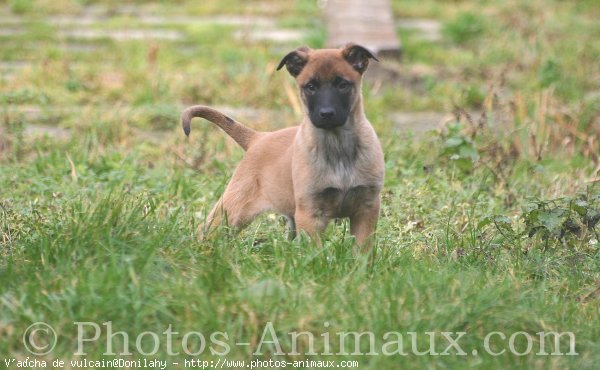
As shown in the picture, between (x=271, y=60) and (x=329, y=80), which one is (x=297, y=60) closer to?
(x=329, y=80)

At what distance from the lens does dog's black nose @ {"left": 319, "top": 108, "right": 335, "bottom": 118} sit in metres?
4.58

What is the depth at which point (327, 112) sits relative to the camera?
457 centimetres

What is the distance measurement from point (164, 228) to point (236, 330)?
0.85 meters

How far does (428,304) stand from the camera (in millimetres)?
3768

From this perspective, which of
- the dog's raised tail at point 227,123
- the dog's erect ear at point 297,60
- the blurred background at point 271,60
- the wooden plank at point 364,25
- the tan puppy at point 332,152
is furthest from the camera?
the wooden plank at point 364,25

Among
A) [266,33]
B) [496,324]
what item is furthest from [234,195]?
[266,33]

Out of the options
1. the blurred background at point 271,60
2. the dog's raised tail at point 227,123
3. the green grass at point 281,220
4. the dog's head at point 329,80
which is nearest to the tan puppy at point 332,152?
the dog's head at point 329,80

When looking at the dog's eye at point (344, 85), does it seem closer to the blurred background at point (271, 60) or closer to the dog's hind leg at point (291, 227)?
the dog's hind leg at point (291, 227)

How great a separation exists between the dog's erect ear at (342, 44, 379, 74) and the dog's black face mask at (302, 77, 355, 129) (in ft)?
0.46

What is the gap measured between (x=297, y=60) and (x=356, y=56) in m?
0.29

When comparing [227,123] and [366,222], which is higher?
[227,123]

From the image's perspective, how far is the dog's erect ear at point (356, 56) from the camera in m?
4.77

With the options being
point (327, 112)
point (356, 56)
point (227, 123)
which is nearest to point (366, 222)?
point (327, 112)

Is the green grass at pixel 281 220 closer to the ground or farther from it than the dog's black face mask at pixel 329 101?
closer to the ground
